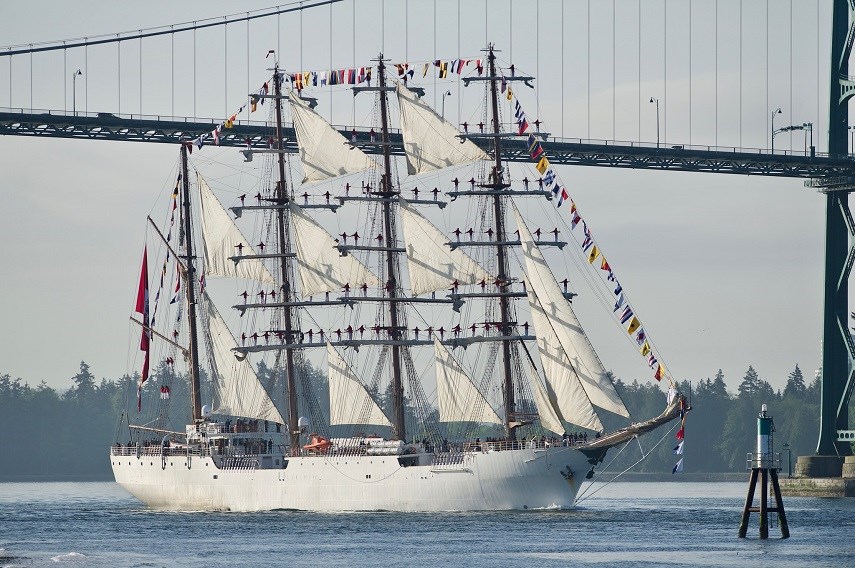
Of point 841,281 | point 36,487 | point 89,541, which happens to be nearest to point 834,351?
point 841,281

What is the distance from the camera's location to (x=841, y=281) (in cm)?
10306

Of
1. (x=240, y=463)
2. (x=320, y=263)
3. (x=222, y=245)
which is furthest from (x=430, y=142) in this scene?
(x=240, y=463)

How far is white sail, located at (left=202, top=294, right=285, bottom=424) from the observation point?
89.2 meters

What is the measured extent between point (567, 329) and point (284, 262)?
1651cm

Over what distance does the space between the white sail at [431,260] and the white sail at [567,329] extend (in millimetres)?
3855

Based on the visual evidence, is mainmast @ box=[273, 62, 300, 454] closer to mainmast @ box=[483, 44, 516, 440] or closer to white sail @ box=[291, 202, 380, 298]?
white sail @ box=[291, 202, 380, 298]

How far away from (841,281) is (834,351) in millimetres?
3912

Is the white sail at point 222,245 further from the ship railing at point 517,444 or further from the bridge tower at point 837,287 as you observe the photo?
the bridge tower at point 837,287

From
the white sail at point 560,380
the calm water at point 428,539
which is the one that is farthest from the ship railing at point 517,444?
the calm water at point 428,539

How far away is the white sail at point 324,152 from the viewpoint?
89.1 meters

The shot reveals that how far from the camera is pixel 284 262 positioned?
→ 300 feet

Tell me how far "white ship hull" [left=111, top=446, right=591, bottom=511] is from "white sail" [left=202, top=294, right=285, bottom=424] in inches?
102

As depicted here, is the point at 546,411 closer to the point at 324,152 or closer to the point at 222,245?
the point at 324,152

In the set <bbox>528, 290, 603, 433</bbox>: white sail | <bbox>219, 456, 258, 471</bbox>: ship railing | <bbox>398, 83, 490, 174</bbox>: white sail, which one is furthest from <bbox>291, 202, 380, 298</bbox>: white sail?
<bbox>528, 290, 603, 433</bbox>: white sail
